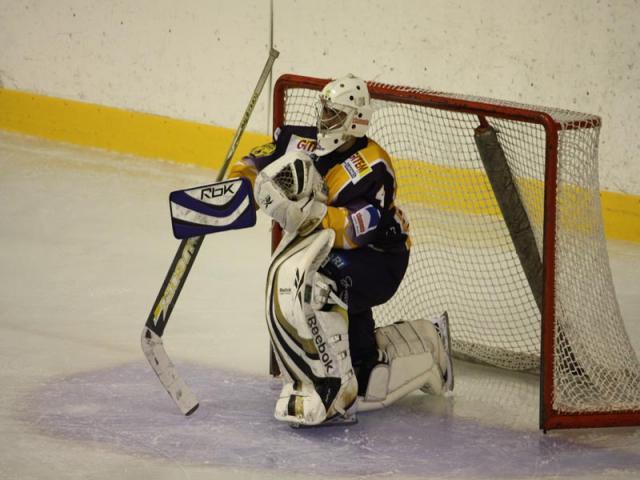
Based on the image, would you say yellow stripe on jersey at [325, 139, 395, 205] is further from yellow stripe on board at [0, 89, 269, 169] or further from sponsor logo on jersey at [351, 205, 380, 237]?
yellow stripe on board at [0, 89, 269, 169]

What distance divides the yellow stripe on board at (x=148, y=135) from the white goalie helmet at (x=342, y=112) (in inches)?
62.7

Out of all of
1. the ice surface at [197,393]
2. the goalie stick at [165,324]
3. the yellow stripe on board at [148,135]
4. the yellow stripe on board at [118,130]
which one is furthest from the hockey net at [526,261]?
the yellow stripe on board at [118,130]

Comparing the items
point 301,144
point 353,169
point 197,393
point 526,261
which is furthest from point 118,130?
point 353,169

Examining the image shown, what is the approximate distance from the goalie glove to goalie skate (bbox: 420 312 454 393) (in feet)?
2.32

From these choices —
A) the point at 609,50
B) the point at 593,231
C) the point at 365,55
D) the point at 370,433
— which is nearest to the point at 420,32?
the point at 365,55

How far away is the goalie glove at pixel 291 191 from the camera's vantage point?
3469mm

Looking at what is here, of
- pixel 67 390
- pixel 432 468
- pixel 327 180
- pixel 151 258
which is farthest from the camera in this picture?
pixel 151 258

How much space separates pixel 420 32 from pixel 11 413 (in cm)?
316

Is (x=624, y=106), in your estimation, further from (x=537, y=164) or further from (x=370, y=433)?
(x=370, y=433)

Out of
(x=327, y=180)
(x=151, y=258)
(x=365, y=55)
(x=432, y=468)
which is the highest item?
(x=365, y=55)

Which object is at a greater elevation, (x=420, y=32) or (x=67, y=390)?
(x=420, y=32)

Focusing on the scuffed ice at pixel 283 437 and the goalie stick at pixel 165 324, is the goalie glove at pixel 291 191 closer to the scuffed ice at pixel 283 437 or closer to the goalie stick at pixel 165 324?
the goalie stick at pixel 165 324

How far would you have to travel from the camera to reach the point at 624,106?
570 cm

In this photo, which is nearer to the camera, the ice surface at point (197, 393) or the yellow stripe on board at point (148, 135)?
the ice surface at point (197, 393)
